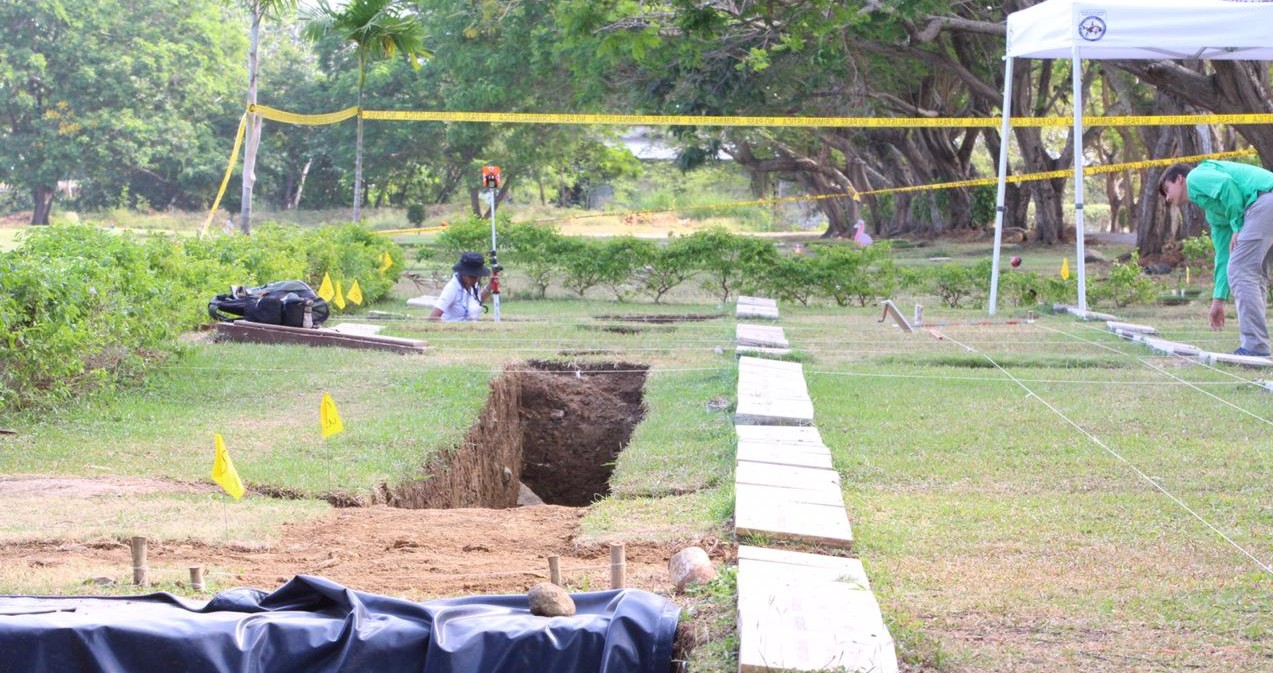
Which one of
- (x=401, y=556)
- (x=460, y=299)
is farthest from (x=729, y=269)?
(x=401, y=556)

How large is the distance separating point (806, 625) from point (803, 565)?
752 mm

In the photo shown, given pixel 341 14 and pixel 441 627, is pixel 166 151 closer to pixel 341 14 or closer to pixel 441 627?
pixel 341 14

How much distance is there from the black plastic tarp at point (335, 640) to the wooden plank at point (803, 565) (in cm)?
51

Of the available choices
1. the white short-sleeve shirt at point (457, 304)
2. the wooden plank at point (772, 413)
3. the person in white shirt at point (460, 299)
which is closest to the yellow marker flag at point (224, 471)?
Answer: the wooden plank at point (772, 413)

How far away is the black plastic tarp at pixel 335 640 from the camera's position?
384 centimetres

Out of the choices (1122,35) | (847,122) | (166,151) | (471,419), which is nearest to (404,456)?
(471,419)

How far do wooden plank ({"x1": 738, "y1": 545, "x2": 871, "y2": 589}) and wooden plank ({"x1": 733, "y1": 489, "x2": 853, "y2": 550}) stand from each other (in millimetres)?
140

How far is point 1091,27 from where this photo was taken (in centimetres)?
1259

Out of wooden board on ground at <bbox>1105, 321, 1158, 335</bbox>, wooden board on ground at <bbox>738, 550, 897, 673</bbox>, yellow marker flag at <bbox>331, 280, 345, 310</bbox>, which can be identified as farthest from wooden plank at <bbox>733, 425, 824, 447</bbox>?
yellow marker flag at <bbox>331, 280, 345, 310</bbox>

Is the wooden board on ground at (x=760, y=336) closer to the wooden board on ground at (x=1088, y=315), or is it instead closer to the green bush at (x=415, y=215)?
the wooden board on ground at (x=1088, y=315)

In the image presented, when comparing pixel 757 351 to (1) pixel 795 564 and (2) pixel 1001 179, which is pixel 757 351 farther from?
(1) pixel 795 564

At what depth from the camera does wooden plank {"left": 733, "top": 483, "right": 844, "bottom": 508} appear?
544 centimetres

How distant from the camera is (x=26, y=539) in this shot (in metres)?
5.38

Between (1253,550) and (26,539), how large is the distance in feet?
15.2
